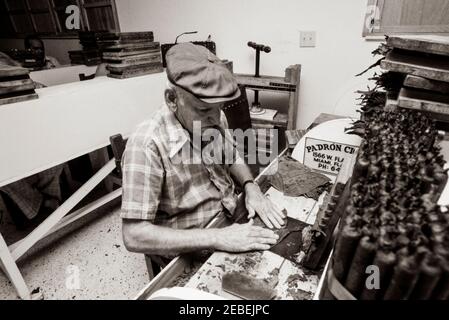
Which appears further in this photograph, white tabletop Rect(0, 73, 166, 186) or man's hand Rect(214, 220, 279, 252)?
white tabletop Rect(0, 73, 166, 186)

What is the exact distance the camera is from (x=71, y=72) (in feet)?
12.1

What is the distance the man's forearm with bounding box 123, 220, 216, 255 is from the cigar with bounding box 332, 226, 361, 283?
0.60 metres

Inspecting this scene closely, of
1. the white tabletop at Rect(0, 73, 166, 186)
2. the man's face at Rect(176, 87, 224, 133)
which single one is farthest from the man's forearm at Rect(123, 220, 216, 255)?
the white tabletop at Rect(0, 73, 166, 186)

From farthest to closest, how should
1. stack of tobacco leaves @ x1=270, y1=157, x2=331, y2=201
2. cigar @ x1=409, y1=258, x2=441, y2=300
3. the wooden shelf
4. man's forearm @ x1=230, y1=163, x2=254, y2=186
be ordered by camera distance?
the wooden shelf
man's forearm @ x1=230, y1=163, x2=254, y2=186
stack of tobacco leaves @ x1=270, y1=157, x2=331, y2=201
cigar @ x1=409, y1=258, x2=441, y2=300

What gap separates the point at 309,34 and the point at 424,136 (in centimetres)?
215

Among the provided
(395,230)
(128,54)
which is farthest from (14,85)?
(395,230)

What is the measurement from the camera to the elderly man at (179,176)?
1104 millimetres

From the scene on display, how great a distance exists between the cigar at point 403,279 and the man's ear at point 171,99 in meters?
1.00

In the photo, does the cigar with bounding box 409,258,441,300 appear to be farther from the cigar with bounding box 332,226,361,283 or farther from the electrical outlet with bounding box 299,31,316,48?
the electrical outlet with bounding box 299,31,316,48

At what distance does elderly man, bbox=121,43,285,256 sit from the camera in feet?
3.62

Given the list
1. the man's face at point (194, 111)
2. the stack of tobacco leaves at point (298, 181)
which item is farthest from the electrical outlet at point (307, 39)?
the man's face at point (194, 111)

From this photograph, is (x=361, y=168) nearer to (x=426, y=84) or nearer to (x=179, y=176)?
(x=426, y=84)

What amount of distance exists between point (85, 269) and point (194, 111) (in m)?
1.78

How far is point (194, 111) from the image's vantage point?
1.21 m
